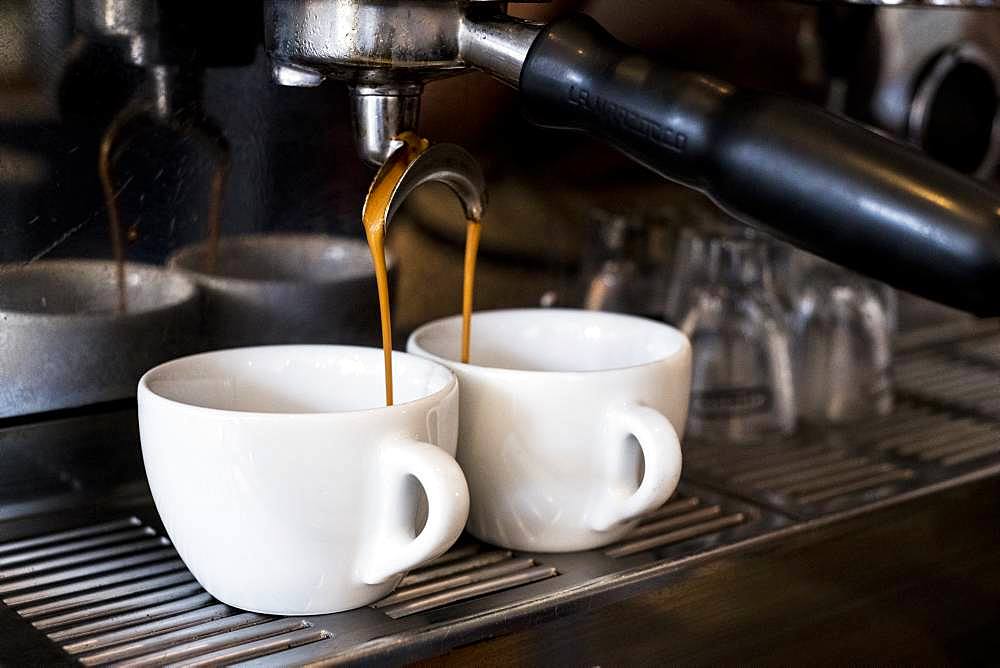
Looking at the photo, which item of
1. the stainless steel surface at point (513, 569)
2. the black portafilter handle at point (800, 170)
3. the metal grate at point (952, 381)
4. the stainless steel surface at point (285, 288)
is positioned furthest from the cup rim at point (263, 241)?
the metal grate at point (952, 381)

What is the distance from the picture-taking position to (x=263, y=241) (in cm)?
57

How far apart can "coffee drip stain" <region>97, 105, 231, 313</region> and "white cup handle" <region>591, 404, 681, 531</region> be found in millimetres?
197

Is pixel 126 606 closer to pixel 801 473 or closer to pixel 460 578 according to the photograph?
pixel 460 578

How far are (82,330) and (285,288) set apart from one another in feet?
0.31

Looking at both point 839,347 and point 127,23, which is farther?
point 839,347

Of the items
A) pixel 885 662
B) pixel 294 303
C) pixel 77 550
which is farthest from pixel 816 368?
pixel 77 550

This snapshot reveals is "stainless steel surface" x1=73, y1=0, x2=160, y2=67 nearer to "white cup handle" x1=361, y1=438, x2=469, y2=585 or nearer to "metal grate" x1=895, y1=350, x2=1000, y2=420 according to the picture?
"white cup handle" x1=361, y1=438, x2=469, y2=585

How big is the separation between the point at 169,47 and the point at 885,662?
0.41 metres

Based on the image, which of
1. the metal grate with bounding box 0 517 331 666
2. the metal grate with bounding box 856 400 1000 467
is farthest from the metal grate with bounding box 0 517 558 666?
the metal grate with bounding box 856 400 1000 467

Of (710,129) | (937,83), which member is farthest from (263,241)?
(937,83)

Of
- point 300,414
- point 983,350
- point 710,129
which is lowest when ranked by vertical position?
point 983,350

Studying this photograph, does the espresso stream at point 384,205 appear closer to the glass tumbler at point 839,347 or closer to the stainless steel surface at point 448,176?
the stainless steel surface at point 448,176

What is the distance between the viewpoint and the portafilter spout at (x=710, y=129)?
35 cm

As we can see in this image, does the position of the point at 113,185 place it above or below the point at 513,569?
above
